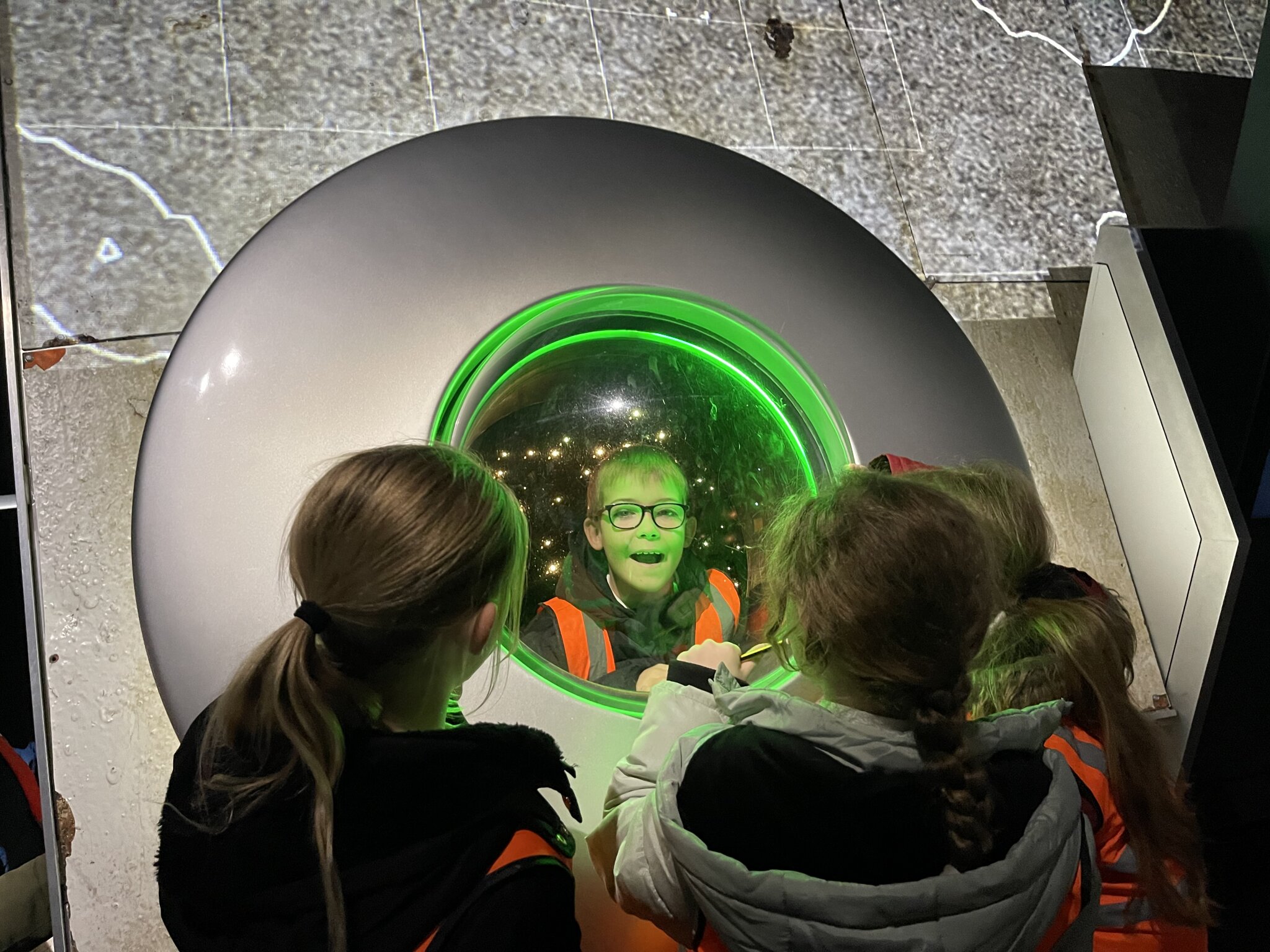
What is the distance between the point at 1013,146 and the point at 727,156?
1.96 feet

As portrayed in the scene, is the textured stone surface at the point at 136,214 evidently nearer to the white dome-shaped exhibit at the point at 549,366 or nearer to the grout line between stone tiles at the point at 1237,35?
the white dome-shaped exhibit at the point at 549,366

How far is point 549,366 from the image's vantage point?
0.95 metres

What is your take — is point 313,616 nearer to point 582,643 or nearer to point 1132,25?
point 582,643

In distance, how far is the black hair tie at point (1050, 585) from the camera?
0.79 meters

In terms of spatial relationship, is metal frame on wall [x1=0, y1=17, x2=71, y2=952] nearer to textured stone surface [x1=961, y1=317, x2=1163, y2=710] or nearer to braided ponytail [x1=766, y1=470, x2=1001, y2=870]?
braided ponytail [x1=766, y1=470, x2=1001, y2=870]

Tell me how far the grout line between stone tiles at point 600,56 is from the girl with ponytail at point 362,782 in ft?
2.69

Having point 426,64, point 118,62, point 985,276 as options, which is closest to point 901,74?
point 985,276

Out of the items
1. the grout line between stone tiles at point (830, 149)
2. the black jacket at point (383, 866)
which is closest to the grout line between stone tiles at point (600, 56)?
the grout line between stone tiles at point (830, 149)

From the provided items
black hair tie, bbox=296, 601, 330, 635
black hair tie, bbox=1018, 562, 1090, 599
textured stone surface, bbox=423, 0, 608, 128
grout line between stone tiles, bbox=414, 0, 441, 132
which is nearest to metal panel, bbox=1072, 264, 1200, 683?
black hair tie, bbox=1018, 562, 1090, 599

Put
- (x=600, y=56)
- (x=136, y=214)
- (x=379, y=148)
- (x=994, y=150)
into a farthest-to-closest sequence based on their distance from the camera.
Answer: (x=994, y=150) < (x=600, y=56) < (x=379, y=148) < (x=136, y=214)

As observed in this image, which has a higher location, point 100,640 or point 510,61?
point 510,61

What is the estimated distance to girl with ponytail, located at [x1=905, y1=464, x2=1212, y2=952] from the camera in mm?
729

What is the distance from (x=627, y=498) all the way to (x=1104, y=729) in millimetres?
423

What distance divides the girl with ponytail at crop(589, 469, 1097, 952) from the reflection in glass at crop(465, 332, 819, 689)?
0.27 m
